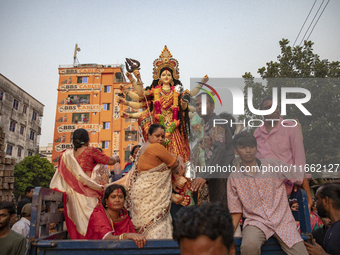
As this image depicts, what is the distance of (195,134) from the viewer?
5262mm

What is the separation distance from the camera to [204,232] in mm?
1170

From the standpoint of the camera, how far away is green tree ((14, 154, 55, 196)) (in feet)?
87.8

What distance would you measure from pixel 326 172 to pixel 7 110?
99.9 ft

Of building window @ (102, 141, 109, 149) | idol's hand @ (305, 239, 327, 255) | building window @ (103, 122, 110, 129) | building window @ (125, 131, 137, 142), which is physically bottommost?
idol's hand @ (305, 239, 327, 255)

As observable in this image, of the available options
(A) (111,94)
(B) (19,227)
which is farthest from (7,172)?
(A) (111,94)

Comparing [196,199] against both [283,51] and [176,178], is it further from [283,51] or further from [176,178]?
[283,51]

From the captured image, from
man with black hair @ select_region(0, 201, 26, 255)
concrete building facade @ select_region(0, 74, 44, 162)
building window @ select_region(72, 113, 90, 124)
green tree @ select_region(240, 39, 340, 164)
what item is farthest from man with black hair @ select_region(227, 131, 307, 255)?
building window @ select_region(72, 113, 90, 124)

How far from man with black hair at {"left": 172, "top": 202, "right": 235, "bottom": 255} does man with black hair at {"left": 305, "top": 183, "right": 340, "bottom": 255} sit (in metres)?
2.14

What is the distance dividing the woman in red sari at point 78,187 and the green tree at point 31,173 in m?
26.9

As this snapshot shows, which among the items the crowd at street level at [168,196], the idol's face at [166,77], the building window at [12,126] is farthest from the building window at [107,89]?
the crowd at street level at [168,196]

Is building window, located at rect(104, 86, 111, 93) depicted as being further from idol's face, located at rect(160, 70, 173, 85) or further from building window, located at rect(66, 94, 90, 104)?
idol's face, located at rect(160, 70, 173, 85)

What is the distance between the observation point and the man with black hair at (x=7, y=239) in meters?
3.05

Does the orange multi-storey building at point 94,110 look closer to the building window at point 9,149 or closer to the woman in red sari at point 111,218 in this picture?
the building window at point 9,149

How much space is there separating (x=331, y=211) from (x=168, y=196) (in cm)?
179
